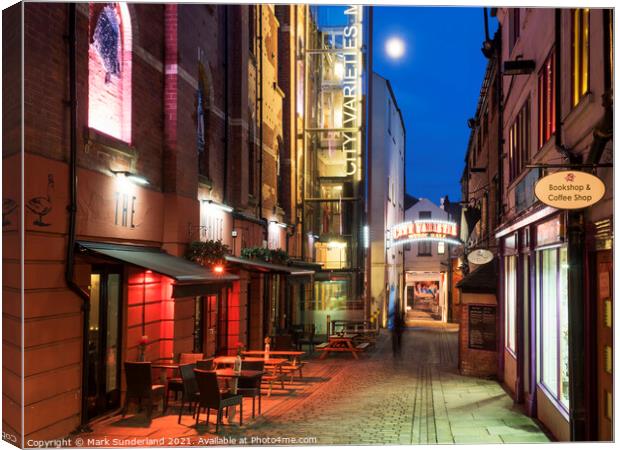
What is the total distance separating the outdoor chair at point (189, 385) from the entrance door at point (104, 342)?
116 cm

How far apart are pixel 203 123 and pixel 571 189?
31.5 feet

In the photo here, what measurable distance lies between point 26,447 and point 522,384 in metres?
8.88

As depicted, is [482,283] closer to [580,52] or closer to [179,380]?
[179,380]

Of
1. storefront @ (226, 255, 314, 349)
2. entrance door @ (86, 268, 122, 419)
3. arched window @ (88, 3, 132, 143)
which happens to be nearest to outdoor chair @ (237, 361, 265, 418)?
A: entrance door @ (86, 268, 122, 419)

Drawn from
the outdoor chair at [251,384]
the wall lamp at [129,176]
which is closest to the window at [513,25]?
the wall lamp at [129,176]

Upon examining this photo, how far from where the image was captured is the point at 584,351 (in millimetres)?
8812

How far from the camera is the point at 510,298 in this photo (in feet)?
51.0

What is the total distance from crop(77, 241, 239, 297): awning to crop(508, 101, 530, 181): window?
253 inches

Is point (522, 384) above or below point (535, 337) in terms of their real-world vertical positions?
below

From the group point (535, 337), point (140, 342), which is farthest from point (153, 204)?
point (535, 337)

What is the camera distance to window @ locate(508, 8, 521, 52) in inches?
600

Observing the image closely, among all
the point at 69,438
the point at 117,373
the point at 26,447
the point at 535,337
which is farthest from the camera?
the point at 535,337

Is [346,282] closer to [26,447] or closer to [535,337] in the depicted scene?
[535,337]

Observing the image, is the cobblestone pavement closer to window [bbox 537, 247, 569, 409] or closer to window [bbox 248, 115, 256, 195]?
window [bbox 537, 247, 569, 409]
